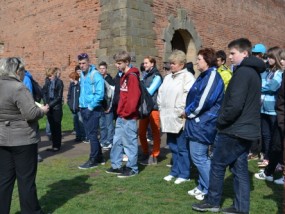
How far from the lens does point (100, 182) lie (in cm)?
537

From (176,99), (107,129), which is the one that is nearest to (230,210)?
(176,99)

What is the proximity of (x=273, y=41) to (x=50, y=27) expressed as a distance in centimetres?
1173

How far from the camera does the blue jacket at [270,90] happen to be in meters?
5.62

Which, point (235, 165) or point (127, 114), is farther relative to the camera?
point (127, 114)

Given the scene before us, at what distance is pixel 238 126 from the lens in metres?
3.87

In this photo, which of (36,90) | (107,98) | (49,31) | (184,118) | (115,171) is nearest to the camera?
(184,118)

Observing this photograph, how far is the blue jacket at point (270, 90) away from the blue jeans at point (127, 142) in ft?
7.16

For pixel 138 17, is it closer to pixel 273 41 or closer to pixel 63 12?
pixel 63 12

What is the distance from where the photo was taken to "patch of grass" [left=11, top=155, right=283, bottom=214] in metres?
4.33

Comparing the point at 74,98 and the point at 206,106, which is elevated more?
the point at 206,106

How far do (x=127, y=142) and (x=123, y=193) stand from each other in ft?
3.37

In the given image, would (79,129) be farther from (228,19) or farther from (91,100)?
(228,19)

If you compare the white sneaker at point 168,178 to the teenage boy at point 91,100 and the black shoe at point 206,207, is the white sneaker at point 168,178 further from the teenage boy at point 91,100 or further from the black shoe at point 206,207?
the teenage boy at point 91,100

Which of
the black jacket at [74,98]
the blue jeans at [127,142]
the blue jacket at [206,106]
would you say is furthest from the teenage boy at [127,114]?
the black jacket at [74,98]
